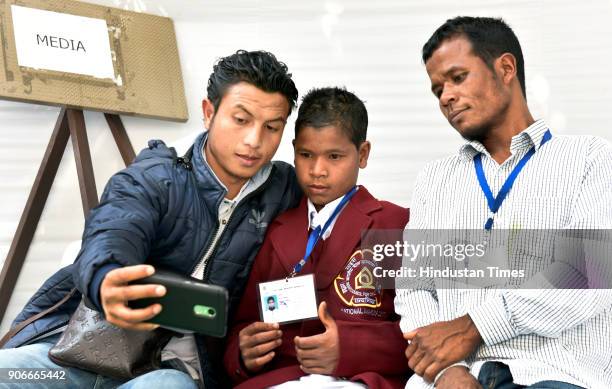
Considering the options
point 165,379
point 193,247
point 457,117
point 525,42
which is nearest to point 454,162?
point 457,117

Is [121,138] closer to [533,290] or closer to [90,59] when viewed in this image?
[90,59]

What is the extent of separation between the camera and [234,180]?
197 cm

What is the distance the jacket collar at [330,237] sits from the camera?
190cm

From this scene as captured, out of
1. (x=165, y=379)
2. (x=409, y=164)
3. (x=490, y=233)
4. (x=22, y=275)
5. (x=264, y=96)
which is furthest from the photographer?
(x=409, y=164)

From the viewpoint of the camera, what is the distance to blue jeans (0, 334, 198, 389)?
1.67 metres

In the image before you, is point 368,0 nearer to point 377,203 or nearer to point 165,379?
point 377,203

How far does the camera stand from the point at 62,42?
2.70m

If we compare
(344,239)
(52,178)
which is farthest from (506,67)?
(52,178)

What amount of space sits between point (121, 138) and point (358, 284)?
139 centimetres

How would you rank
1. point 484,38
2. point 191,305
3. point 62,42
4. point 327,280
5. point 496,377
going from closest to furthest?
point 191,305, point 496,377, point 327,280, point 484,38, point 62,42

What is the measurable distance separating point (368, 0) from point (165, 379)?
1995 millimetres

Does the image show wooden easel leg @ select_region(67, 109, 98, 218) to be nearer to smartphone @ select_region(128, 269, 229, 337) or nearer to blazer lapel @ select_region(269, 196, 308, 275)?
blazer lapel @ select_region(269, 196, 308, 275)

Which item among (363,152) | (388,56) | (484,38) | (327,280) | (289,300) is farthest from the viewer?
(388,56)

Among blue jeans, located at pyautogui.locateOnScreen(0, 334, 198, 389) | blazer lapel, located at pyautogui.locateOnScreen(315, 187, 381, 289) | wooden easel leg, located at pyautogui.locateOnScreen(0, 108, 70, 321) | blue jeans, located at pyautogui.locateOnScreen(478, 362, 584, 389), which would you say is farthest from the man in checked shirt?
wooden easel leg, located at pyautogui.locateOnScreen(0, 108, 70, 321)
